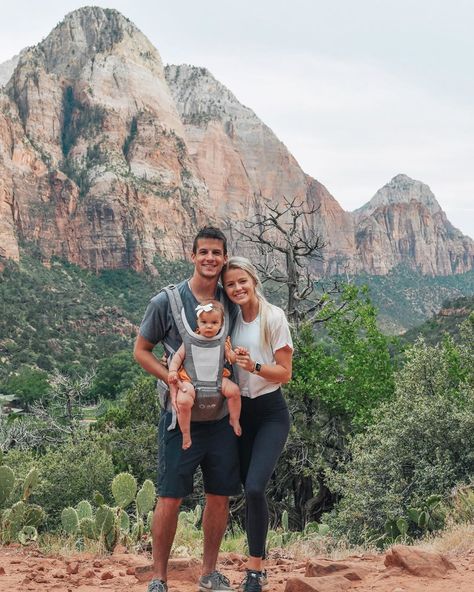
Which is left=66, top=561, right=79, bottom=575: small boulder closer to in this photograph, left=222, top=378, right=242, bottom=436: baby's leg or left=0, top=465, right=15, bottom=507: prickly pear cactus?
left=222, top=378, right=242, bottom=436: baby's leg

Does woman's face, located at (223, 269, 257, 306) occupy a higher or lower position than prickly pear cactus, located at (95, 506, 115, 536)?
higher

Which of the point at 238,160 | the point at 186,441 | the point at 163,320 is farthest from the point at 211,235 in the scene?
the point at 238,160

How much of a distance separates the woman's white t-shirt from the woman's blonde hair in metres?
0.02

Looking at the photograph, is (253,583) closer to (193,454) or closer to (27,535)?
(193,454)

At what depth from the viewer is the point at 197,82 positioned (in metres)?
161

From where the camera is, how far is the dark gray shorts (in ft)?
13.0

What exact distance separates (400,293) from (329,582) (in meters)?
149

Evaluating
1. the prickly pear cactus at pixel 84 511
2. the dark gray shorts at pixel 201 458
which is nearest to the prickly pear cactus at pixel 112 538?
the prickly pear cactus at pixel 84 511

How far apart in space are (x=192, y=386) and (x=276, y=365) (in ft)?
1.68

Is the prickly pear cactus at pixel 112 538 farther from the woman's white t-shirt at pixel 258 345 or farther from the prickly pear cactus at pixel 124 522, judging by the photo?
the woman's white t-shirt at pixel 258 345

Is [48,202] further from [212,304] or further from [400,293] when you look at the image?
[212,304]

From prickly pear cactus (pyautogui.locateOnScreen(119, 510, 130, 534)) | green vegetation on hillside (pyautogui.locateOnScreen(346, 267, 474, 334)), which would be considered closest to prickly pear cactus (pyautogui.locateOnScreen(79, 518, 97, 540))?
prickly pear cactus (pyautogui.locateOnScreen(119, 510, 130, 534))

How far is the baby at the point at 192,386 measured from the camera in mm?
3783

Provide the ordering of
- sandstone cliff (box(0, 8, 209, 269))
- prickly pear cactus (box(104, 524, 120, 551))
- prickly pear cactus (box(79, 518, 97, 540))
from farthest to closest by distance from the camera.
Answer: sandstone cliff (box(0, 8, 209, 269)) < prickly pear cactus (box(79, 518, 97, 540)) < prickly pear cactus (box(104, 524, 120, 551))
